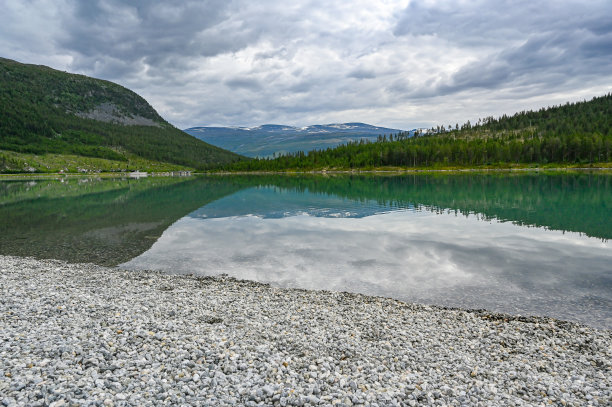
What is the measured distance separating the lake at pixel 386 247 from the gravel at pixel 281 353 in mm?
3969

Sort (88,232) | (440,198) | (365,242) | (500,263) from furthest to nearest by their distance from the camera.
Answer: (440,198)
(88,232)
(365,242)
(500,263)

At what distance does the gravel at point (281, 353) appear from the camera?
9.73m

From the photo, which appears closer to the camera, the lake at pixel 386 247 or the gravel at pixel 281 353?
the gravel at pixel 281 353

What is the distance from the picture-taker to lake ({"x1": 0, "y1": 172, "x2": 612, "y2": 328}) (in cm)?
2061

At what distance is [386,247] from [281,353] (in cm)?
2080

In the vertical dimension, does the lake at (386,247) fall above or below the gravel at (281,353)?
below

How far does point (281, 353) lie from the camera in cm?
1236

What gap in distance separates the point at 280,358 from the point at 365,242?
2292 cm

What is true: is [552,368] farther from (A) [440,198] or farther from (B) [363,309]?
(A) [440,198]

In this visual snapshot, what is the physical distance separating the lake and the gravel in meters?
3.97

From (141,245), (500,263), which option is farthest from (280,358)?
(141,245)

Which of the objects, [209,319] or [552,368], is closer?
[552,368]

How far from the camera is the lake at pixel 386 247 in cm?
2061

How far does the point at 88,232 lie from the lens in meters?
41.9
